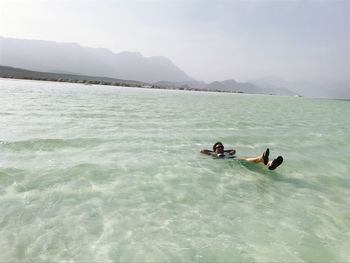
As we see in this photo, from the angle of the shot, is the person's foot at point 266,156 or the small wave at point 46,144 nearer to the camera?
the person's foot at point 266,156

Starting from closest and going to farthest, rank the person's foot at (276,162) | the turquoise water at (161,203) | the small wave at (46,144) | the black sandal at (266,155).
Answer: the turquoise water at (161,203), the person's foot at (276,162), the black sandal at (266,155), the small wave at (46,144)

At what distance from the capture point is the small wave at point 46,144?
15625 mm

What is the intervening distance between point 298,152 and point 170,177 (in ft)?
33.2

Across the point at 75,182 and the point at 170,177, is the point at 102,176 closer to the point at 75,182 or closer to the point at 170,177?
the point at 75,182

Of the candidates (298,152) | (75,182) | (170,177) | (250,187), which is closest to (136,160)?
(170,177)

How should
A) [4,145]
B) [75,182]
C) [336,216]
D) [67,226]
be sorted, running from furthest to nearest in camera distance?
[4,145] → [75,182] → [336,216] → [67,226]

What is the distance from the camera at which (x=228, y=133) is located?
951 inches

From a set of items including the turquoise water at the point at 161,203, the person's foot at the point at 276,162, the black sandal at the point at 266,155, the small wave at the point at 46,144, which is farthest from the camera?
the small wave at the point at 46,144

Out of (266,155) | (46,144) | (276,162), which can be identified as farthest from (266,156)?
(46,144)

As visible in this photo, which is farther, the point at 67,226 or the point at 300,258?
the point at 67,226

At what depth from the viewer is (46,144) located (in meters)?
16.5

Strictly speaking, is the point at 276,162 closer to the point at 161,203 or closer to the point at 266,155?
the point at 266,155

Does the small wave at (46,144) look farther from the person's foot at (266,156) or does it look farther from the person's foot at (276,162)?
the person's foot at (276,162)

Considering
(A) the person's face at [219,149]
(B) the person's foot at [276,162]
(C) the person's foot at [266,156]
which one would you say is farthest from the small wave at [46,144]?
(B) the person's foot at [276,162]
